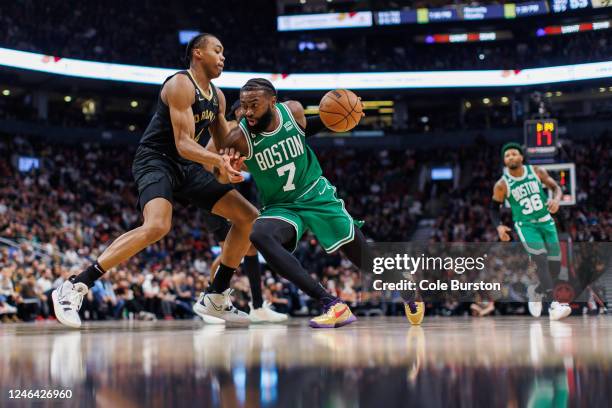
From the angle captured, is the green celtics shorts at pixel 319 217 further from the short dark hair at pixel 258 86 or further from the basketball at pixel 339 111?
the short dark hair at pixel 258 86

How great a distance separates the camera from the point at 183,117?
5230 millimetres

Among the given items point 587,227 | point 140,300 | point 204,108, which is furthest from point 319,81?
point 204,108

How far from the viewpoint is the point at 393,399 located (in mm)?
1837

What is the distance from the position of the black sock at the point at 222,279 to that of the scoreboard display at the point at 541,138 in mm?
10625

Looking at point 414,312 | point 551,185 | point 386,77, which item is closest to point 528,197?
point 551,185

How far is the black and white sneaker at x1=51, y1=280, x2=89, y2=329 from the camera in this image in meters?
5.27

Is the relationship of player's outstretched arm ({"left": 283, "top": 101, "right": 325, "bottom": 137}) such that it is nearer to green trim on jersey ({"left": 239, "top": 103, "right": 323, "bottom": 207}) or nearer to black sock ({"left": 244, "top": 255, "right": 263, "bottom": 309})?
green trim on jersey ({"left": 239, "top": 103, "right": 323, "bottom": 207})

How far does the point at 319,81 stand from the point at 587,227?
11345 millimetres

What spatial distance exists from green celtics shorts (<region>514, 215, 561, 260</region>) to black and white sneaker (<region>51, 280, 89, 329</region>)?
5198mm

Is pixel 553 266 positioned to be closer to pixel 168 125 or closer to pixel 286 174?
pixel 286 174

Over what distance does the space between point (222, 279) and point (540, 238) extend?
13.8ft

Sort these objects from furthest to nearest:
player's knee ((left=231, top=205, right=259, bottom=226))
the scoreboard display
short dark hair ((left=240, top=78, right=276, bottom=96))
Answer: the scoreboard display
player's knee ((left=231, top=205, right=259, bottom=226))
short dark hair ((left=240, top=78, right=276, bottom=96))

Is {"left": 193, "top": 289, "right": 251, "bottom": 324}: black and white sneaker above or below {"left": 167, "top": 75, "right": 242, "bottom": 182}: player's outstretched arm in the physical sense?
below

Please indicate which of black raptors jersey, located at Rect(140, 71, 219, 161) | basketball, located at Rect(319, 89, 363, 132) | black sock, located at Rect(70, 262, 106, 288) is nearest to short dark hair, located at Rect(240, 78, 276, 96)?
basketball, located at Rect(319, 89, 363, 132)
